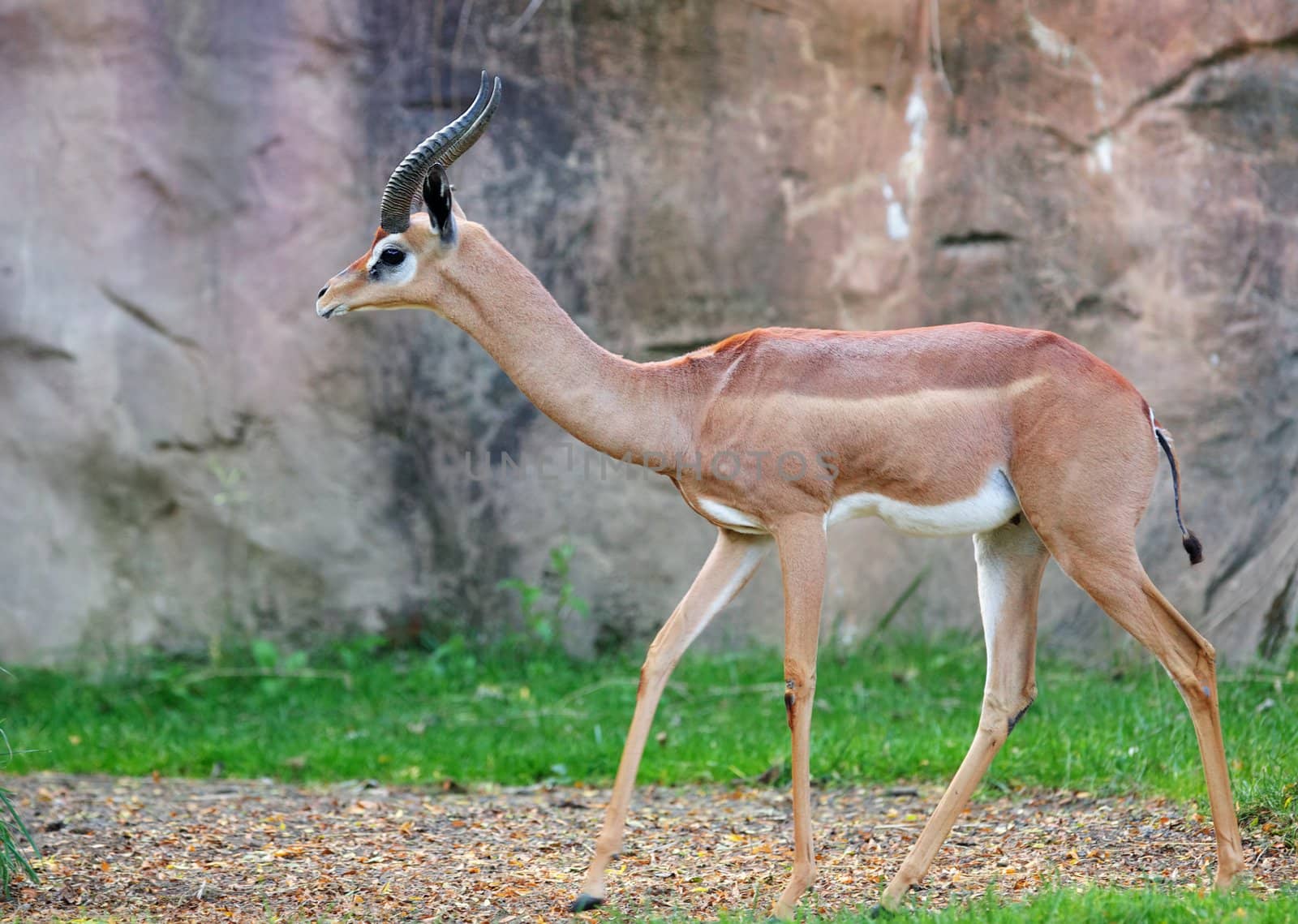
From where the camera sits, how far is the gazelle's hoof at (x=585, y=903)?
3.94 m

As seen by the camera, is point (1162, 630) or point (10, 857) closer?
point (1162, 630)

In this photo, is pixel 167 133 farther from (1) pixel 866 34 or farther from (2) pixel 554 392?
(2) pixel 554 392

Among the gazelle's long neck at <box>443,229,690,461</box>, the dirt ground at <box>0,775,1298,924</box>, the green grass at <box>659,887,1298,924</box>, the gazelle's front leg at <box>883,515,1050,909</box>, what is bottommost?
the dirt ground at <box>0,775,1298,924</box>

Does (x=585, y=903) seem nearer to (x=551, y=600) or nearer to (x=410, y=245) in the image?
(x=410, y=245)

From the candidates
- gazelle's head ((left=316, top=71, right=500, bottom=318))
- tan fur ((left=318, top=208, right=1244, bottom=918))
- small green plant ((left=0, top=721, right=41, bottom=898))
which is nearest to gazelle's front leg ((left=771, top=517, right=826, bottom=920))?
tan fur ((left=318, top=208, right=1244, bottom=918))

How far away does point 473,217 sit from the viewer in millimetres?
7703

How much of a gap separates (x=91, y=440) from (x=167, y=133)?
183 cm

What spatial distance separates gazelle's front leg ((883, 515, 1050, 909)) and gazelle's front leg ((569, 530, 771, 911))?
2.42 feet

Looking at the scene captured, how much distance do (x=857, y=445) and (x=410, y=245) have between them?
1.54 metres

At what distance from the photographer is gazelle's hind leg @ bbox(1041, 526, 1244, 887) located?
3812 mm

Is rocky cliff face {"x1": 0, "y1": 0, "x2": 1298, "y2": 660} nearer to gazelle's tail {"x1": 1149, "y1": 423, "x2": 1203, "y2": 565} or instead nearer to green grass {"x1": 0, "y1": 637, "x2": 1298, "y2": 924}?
Result: green grass {"x1": 0, "y1": 637, "x2": 1298, "y2": 924}

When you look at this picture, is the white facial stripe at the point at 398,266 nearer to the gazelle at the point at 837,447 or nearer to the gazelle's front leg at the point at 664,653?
the gazelle at the point at 837,447

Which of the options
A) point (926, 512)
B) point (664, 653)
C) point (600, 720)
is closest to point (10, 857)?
point (664, 653)

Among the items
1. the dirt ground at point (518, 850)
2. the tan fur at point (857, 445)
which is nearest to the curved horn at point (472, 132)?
the tan fur at point (857, 445)
